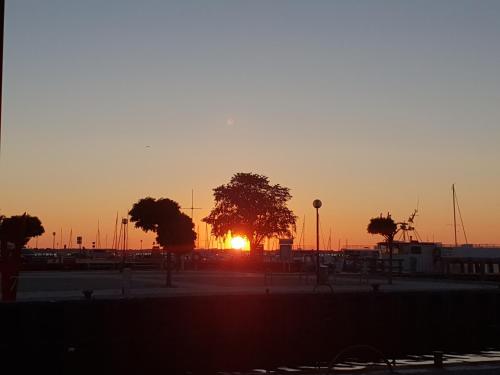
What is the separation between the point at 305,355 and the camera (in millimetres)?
20047

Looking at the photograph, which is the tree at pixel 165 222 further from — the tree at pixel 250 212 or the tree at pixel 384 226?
the tree at pixel 250 212

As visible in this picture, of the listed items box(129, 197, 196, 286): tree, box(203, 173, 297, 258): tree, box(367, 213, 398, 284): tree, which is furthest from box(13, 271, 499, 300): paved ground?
box(203, 173, 297, 258): tree

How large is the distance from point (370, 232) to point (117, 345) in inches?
1488

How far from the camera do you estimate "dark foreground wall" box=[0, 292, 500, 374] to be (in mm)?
19578

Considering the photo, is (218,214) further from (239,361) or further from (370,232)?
(239,361)

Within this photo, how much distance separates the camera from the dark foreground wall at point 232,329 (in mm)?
19578

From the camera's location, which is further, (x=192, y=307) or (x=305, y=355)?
(x=192, y=307)

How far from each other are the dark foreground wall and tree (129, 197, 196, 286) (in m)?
17.9

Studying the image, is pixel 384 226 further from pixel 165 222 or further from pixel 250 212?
pixel 250 212

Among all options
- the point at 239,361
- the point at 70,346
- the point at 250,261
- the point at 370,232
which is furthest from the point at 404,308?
the point at 250,261

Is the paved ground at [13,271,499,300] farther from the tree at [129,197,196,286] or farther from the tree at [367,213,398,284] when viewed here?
the tree at [367,213,398,284]

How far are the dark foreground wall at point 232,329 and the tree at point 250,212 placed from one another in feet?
217

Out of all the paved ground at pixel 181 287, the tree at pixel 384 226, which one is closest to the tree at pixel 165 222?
the paved ground at pixel 181 287

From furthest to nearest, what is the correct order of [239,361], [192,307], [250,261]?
[250,261] < [192,307] < [239,361]
